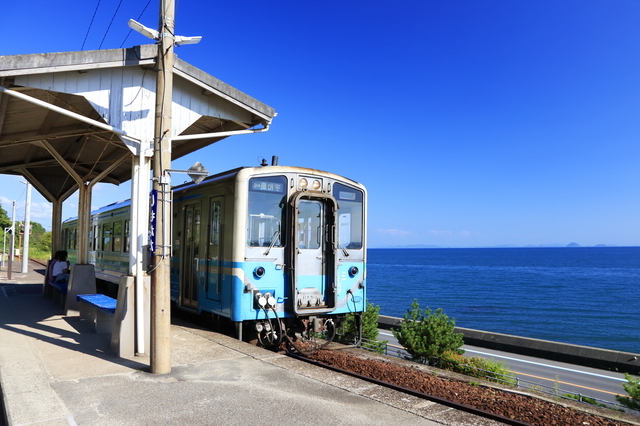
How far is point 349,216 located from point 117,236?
7.92 m

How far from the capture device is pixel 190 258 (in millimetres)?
10016

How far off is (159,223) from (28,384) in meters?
2.35

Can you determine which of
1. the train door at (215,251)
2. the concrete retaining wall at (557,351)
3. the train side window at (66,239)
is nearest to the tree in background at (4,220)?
the train side window at (66,239)

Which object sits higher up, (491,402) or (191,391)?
(191,391)

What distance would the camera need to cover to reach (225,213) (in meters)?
8.56

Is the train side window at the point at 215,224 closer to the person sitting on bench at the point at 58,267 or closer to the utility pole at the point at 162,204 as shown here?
the utility pole at the point at 162,204

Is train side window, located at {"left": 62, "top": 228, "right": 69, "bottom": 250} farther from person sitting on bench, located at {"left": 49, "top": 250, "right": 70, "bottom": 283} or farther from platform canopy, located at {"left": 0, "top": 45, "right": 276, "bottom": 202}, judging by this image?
platform canopy, located at {"left": 0, "top": 45, "right": 276, "bottom": 202}

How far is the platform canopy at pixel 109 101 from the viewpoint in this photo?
701 cm

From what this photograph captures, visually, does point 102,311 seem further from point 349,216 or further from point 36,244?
point 36,244

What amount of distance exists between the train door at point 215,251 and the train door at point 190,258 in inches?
23.9

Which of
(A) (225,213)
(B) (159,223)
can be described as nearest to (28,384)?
(B) (159,223)

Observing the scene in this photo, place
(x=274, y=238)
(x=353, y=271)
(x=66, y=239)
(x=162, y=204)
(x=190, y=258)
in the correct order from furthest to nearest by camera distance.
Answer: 1. (x=66, y=239)
2. (x=190, y=258)
3. (x=353, y=271)
4. (x=274, y=238)
5. (x=162, y=204)

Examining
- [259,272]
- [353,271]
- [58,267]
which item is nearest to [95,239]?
[58,267]

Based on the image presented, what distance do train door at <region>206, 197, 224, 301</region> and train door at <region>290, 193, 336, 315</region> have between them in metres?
1.29
